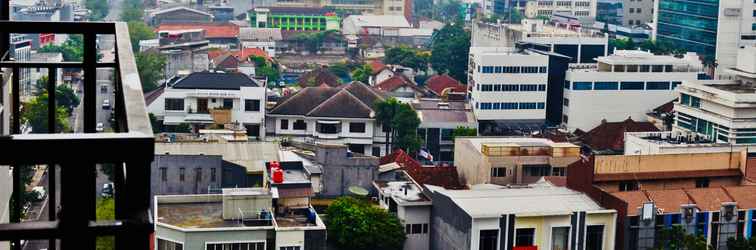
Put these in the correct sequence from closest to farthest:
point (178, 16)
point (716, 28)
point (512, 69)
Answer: point (512, 69), point (716, 28), point (178, 16)

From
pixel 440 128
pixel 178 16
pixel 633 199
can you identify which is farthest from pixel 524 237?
pixel 178 16

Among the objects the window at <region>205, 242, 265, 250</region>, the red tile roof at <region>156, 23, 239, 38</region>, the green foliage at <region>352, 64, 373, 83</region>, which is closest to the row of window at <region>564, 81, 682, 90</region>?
the green foliage at <region>352, 64, 373, 83</region>

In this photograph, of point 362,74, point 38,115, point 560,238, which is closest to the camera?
point 560,238

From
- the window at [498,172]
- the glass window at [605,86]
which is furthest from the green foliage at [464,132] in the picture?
the window at [498,172]

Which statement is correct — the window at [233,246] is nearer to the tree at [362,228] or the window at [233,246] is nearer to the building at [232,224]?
the building at [232,224]

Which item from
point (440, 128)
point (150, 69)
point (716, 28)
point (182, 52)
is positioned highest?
point (716, 28)

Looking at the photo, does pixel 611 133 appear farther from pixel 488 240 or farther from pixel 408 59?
→ pixel 408 59

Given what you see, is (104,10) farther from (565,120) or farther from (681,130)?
(681,130)
